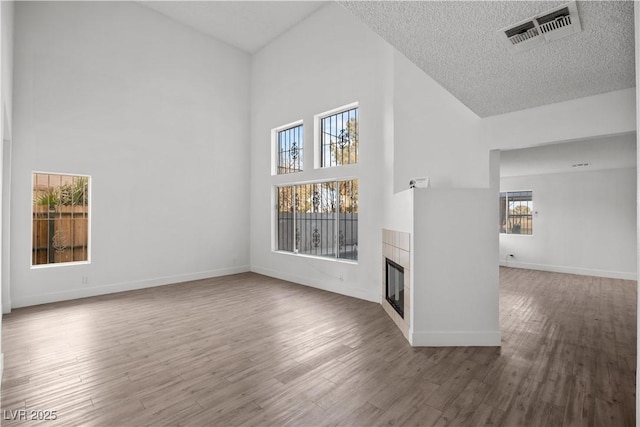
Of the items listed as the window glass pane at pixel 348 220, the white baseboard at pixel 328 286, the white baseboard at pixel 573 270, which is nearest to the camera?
the white baseboard at pixel 328 286

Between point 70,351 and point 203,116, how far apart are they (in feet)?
17.0

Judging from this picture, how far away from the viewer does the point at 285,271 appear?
274 inches

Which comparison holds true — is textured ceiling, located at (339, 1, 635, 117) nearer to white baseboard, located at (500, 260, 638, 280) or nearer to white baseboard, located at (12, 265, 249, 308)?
white baseboard, located at (12, 265, 249, 308)

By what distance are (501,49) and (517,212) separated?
8.41 metres

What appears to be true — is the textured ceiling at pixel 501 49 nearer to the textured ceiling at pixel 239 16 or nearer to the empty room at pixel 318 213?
the empty room at pixel 318 213

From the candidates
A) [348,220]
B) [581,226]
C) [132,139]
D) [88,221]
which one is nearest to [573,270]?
[581,226]

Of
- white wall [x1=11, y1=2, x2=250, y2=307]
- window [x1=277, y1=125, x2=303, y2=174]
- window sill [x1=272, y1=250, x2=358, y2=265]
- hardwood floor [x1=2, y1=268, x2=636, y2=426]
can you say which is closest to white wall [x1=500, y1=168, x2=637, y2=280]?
hardwood floor [x1=2, y1=268, x2=636, y2=426]

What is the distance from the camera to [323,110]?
6273 millimetres

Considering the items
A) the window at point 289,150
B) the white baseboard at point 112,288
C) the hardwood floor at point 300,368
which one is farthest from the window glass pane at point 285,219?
the hardwood floor at point 300,368

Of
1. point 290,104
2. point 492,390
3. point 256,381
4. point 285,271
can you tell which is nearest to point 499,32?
point 492,390

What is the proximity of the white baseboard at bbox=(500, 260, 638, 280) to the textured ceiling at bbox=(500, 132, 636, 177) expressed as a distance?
242cm

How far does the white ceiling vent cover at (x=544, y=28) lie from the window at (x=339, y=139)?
3.64 metres

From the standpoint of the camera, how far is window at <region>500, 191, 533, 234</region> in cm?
906

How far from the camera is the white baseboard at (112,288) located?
4.96m
